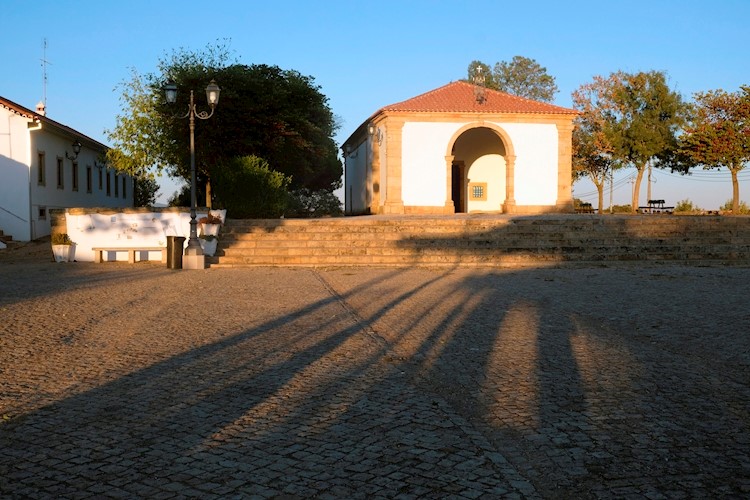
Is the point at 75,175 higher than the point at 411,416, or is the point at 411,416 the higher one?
the point at 75,175

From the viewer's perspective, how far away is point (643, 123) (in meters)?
41.1

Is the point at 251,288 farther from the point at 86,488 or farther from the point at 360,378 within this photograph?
the point at 86,488

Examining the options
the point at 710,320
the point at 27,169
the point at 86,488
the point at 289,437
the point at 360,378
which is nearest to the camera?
the point at 86,488

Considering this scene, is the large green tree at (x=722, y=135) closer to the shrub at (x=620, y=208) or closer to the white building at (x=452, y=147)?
the shrub at (x=620, y=208)

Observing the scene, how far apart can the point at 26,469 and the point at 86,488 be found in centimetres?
44

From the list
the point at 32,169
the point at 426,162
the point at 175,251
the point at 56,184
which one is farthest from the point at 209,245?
the point at 56,184

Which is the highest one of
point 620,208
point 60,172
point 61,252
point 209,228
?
point 60,172

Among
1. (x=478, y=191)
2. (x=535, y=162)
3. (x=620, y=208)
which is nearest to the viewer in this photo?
(x=535, y=162)

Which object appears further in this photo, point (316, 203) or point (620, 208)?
point (316, 203)

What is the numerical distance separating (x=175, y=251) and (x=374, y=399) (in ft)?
38.8

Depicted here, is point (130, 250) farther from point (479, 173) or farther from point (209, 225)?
point (479, 173)

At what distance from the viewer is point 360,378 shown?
17.4ft

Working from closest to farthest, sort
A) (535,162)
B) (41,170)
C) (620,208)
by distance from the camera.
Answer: (41,170) < (535,162) < (620,208)

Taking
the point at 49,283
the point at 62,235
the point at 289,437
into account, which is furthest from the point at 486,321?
the point at 62,235
